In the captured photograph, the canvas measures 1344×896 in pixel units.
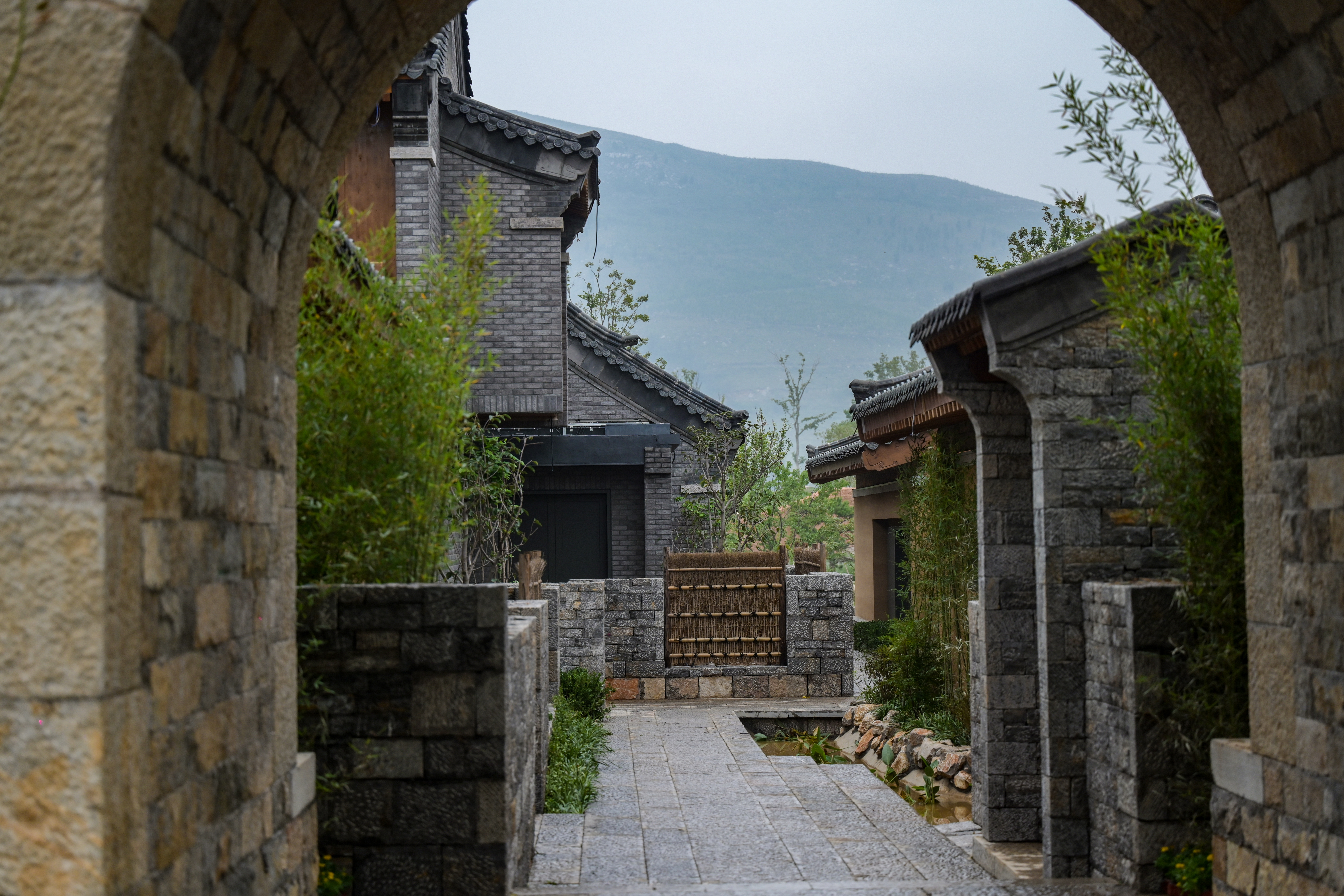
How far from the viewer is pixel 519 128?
1397cm

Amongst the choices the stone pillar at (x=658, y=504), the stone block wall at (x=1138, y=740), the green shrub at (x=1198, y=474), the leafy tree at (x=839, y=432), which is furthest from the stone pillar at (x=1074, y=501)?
the leafy tree at (x=839, y=432)

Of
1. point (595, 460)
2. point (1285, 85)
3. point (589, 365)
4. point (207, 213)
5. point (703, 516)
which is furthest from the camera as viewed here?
point (589, 365)

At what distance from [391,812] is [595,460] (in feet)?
38.3

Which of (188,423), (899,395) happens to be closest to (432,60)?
(899,395)

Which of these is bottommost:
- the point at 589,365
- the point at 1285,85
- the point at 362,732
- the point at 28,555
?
the point at 362,732

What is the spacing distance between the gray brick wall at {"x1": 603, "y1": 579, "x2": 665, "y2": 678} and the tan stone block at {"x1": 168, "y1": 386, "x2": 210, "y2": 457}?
400 inches

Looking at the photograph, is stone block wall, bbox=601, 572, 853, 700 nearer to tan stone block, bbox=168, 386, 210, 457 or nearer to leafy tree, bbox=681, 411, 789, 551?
leafy tree, bbox=681, 411, 789, 551

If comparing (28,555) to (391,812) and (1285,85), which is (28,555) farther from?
(1285,85)

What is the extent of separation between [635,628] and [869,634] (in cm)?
380

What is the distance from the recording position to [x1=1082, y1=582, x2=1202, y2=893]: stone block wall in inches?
195

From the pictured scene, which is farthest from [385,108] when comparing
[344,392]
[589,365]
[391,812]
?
[391,812]

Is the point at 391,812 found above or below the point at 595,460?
below

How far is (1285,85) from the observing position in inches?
140

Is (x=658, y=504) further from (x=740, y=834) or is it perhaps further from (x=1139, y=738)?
(x=1139, y=738)
